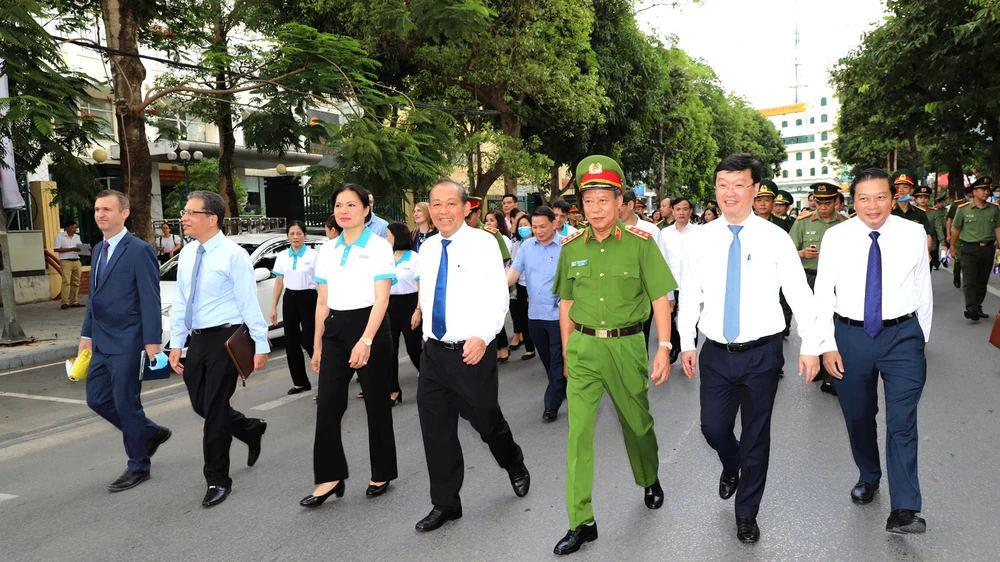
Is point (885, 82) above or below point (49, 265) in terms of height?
above

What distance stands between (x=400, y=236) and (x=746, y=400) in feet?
13.1

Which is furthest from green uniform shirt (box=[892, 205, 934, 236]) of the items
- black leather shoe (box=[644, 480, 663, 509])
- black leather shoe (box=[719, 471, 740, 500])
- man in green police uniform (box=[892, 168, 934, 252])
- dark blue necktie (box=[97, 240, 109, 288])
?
dark blue necktie (box=[97, 240, 109, 288])

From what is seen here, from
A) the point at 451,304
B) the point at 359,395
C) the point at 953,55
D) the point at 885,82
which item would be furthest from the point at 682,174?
the point at 451,304

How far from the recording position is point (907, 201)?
9812 millimetres

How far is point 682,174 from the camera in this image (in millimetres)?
46688

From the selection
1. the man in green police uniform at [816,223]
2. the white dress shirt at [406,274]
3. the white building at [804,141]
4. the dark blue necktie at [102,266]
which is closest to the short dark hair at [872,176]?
the man in green police uniform at [816,223]

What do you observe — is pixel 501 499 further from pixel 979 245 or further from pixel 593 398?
pixel 979 245

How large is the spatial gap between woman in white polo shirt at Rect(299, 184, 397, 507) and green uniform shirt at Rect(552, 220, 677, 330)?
1.15 metres

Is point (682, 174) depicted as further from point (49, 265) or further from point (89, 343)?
point (89, 343)

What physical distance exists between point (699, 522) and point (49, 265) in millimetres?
17201

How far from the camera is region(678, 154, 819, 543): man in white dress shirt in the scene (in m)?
3.90

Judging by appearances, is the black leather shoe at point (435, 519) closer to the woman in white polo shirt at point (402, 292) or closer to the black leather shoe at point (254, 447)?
the black leather shoe at point (254, 447)

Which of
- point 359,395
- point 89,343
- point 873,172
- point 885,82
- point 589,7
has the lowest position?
point 359,395

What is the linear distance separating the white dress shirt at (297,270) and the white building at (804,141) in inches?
4829
